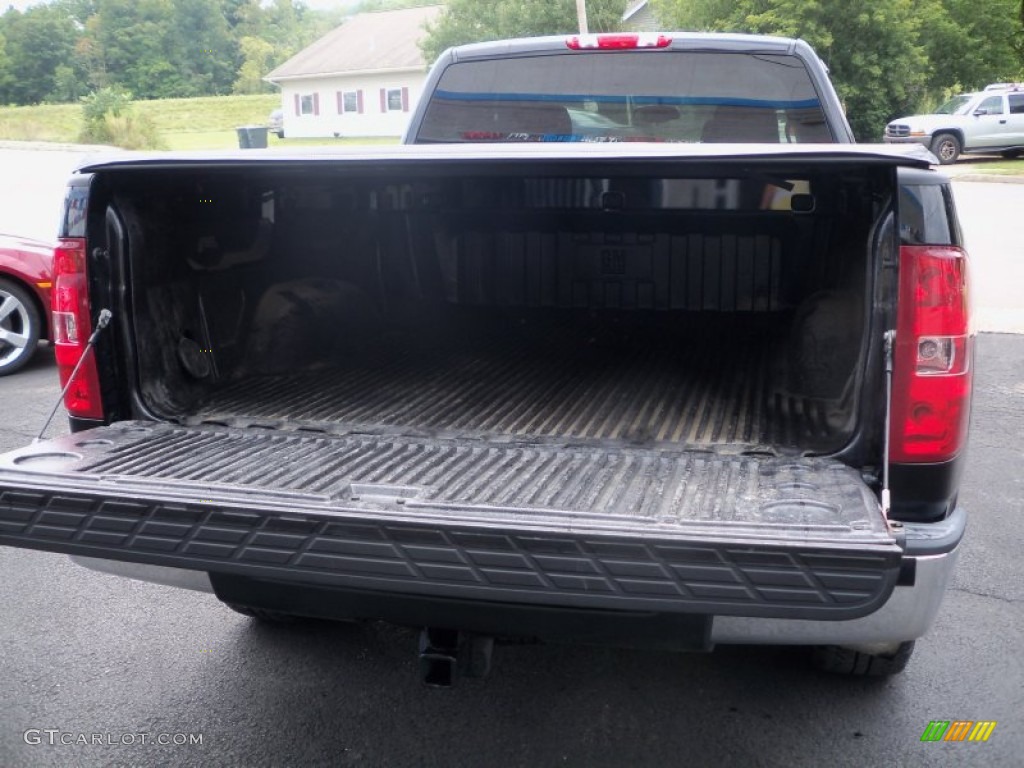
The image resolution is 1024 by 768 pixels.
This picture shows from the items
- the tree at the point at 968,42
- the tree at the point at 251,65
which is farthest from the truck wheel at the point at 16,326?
the tree at the point at 251,65

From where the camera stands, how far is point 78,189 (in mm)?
2928

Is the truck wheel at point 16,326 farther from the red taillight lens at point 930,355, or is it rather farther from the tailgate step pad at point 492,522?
the red taillight lens at point 930,355

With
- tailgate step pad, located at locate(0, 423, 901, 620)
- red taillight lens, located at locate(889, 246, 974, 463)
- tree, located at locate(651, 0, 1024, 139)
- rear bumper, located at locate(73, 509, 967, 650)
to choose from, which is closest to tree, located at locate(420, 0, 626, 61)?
tree, located at locate(651, 0, 1024, 139)

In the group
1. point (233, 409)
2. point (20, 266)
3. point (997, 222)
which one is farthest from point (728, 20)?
point (233, 409)

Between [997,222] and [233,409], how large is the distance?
15214 mm

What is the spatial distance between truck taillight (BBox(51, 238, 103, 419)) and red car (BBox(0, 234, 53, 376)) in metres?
5.06

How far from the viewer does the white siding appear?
172ft

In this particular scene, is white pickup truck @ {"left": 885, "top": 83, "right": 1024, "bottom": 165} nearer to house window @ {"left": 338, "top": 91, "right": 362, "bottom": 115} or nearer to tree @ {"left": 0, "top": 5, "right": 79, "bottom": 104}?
house window @ {"left": 338, "top": 91, "right": 362, "bottom": 115}

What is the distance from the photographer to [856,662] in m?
3.13

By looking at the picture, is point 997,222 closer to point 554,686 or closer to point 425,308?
point 425,308

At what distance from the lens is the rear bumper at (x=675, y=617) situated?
2.31 m

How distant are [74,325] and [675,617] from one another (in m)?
1.95

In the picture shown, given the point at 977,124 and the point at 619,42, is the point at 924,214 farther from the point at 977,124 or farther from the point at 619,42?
the point at 977,124

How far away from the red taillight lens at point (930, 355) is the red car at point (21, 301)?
22.4 feet
